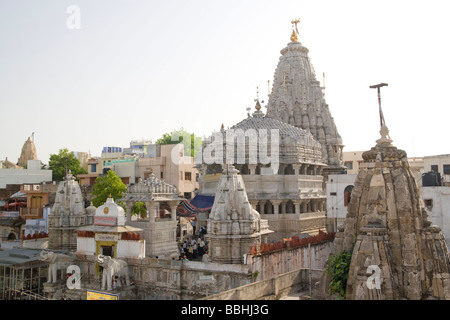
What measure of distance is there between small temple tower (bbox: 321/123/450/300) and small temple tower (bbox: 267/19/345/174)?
98.3ft

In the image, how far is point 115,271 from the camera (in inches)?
874

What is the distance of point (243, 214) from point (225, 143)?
1213 cm

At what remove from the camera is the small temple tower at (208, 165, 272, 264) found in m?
22.1

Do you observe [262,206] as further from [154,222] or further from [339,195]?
[154,222]

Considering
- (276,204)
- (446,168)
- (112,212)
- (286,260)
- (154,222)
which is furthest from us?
Result: (446,168)

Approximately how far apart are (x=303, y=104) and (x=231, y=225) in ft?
81.6

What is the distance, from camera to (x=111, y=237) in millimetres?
24062

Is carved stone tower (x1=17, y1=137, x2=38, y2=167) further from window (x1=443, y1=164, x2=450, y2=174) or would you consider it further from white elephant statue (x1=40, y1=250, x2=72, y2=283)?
window (x1=443, y1=164, x2=450, y2=174)

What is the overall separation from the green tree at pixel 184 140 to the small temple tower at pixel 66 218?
117 ft

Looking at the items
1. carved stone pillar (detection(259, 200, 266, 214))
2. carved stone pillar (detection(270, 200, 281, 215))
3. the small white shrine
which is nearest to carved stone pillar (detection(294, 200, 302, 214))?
carved stone pillar (detection(270, 200, 281, 215))

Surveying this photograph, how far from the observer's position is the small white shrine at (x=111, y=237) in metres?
23.4

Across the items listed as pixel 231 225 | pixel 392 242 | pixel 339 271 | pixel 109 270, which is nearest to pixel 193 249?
pixel 231 225

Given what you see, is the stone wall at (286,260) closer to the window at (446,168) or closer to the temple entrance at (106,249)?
the temple entrance at (106,249)

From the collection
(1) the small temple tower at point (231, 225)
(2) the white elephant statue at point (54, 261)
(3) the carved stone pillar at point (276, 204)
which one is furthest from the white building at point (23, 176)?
(1) the small temple tower at point (231, 225)
